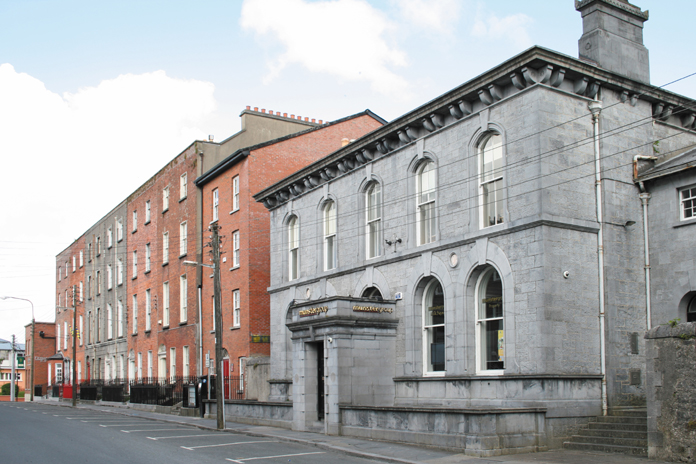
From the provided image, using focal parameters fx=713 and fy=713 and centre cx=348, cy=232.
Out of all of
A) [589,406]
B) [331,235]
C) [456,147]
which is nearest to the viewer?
[589,406]

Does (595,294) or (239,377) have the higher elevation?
(595,294)

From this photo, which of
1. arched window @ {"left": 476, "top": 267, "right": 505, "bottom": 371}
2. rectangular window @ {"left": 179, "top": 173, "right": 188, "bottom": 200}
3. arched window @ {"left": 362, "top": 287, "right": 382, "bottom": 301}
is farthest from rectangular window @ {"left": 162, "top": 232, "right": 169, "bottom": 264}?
arched window @ {"left": 476, "top": 267, "right": 505, "bottom": 371}

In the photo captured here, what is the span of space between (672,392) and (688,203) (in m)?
6.48

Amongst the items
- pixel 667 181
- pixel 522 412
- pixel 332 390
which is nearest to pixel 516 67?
pixel 667 181

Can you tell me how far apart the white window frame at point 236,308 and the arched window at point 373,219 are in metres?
11.6

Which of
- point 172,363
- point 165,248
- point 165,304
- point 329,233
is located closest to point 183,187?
point 165,248

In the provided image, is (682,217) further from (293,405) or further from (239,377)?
(239,377)

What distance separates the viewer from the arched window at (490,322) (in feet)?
63.0

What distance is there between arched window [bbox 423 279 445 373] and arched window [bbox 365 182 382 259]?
10.5ft

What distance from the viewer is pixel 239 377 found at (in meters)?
33.4

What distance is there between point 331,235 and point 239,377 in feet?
32.1

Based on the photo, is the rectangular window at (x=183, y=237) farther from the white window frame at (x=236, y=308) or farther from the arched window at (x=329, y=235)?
the arched window at (x=329, y=235)

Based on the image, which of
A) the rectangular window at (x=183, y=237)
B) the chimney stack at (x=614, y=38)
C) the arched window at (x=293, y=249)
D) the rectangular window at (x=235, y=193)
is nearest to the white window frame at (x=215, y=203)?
the rectangular window at (x=235, y=193)

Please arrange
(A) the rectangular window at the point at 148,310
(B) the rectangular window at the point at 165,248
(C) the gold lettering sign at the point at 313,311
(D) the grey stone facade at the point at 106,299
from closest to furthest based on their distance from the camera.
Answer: (C) the gold lettering sign at the point at 313,311, (B) the rectangular window at the point at 165,248, (A) the rectangular window at the point at 148,310, (D) the grey stone facade at the point at 106,299
